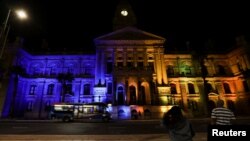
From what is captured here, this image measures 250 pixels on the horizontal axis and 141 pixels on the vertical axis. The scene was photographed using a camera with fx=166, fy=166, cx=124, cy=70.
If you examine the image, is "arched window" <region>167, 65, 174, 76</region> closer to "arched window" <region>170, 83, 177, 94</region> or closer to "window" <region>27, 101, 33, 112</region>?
"arched window" <region>170, 83, 177, 94</region>

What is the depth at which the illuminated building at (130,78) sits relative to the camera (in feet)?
137

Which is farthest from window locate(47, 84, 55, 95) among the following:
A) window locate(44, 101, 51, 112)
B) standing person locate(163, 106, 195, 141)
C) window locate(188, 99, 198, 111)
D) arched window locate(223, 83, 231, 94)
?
arched window locate(223, 83, 231, 94)

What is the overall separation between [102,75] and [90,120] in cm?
1473

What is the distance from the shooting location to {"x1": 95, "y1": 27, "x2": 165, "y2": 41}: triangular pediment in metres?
47.4

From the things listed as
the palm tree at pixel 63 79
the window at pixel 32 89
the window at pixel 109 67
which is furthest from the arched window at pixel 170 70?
the window at pixel 32 89

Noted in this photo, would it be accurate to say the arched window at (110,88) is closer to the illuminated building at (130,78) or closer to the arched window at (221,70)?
the illuminated building at (130,78)

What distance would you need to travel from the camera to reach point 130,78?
41.7 m

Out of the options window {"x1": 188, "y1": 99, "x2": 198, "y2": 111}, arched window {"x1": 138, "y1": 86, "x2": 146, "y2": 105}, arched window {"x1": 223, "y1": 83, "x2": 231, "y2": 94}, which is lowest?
window {"x1": 188, "y1": 99, "x2": 198, "y2": 111}

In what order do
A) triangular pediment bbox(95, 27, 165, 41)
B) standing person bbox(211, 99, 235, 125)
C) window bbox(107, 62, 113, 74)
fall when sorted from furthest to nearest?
triangular pediment bbox(95, 27, 165, 41) → window bbox(107, 62, 113, 74) → standing person bbox(211, 99, 235, 125)

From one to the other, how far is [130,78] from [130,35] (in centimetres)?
1373

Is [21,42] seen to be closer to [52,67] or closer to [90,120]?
[52,67]

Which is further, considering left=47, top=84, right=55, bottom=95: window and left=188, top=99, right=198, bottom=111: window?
left=47, top=84, right=55, bottom=95: window

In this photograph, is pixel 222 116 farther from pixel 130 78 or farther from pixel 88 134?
pixel 130 78

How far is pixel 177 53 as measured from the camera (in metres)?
→ 52.5
